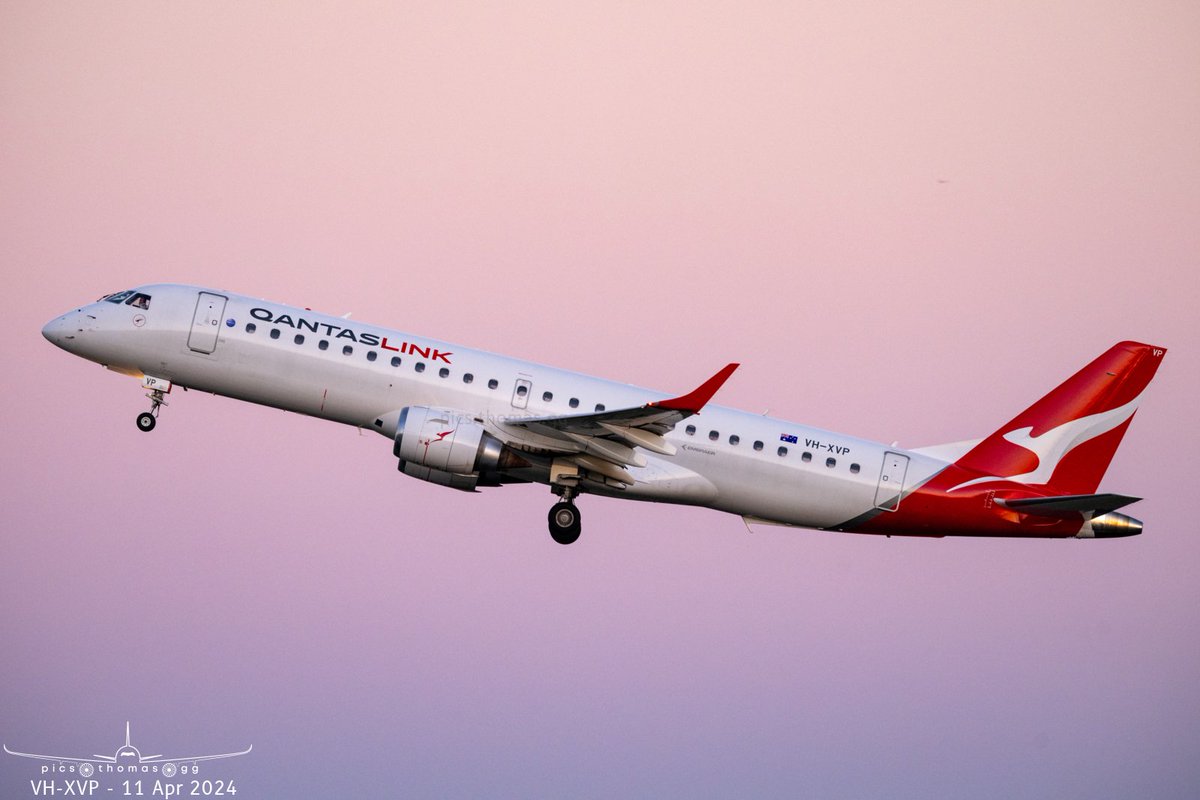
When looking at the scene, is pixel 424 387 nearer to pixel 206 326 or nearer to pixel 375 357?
pixel 375 357

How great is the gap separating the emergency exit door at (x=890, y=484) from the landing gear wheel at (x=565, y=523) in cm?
897

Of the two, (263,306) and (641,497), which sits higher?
(263,306)

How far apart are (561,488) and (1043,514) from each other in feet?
47.5

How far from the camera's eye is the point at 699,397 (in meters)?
44.7

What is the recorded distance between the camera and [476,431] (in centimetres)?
4900

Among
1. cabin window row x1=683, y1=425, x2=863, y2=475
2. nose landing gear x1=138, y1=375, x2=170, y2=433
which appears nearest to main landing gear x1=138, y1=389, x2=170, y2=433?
nose landing gear x1=138, y1=375, x2=170, y2=433

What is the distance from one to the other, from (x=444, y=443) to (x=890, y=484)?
13497 mm

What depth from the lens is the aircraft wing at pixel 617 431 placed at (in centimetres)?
4544

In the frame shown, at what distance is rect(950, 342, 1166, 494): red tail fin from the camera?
53.9m

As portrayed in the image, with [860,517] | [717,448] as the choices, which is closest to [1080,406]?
[860,517]

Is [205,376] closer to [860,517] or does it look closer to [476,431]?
[476,431]

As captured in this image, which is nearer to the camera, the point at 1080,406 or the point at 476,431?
the point at 476,431

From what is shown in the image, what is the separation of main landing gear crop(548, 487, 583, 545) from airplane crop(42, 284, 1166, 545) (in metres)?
0.05

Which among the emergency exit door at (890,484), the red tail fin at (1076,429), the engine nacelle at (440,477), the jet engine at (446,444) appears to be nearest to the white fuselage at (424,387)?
the emergency exit door at (890,484)
